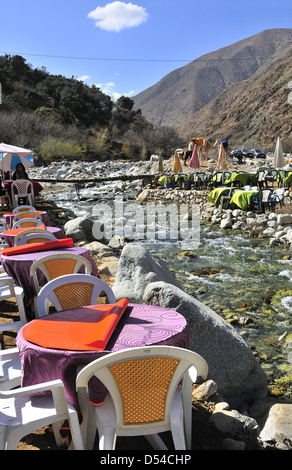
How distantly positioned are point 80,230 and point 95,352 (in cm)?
745

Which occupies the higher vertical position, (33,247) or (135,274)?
(33,247)

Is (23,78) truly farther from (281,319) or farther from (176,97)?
(176,97)

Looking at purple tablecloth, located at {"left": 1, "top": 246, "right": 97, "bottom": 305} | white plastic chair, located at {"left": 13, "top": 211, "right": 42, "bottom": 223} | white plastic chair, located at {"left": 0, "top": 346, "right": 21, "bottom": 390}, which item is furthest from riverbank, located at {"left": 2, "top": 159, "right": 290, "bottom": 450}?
white plastic chair, located at {"left": 13, "top": 211, "right": 42, "bottom": 223}

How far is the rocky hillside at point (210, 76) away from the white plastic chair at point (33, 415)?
137 meters

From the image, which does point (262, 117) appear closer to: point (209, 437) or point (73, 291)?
point (73, 291)

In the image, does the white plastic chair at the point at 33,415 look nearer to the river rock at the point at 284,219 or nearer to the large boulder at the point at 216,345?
the large boulder at the point at 216,345

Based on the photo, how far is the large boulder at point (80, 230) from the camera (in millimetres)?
9136

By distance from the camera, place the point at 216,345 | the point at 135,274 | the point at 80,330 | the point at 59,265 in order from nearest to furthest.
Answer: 1. the point at 80,330
2. the point at 216,345
3. the point at 59,265
4. the point at 135,274

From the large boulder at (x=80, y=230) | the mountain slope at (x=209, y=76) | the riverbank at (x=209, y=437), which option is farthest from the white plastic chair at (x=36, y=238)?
the mountain slope at (x=209, y=76)

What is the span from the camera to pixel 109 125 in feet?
169

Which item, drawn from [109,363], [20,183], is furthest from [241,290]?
[20,183]

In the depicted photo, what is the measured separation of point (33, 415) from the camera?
1884 millimetres

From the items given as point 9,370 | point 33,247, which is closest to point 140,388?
point 9,370
